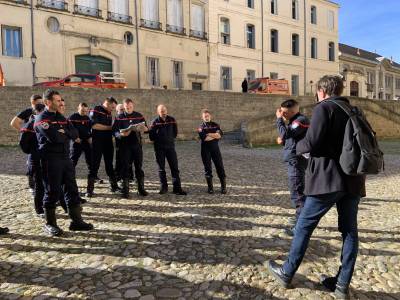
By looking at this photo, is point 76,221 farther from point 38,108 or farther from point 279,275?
point 279,275

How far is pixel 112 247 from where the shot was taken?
475cm

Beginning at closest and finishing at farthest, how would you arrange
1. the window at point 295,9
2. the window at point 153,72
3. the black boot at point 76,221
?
the black boot at point 76,221
the window at point 153,72
the window at point 295,9

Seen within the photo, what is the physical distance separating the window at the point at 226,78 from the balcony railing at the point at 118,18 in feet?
29.3

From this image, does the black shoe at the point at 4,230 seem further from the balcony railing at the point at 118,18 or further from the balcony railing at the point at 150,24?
the balcony railing at the point at 150,24

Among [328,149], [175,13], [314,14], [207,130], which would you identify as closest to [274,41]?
[314,14]

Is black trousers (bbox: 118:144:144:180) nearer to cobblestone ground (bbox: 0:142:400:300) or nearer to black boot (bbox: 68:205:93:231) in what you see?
cobblestone ground (bbox: 0:142:400:300)

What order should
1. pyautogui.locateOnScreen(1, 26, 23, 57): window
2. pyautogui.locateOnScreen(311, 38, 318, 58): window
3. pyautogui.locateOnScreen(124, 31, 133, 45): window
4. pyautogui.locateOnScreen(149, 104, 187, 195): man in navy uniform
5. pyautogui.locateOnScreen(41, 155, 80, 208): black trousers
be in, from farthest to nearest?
pyautogui.locateOnScreen(311, 38, 318, 58): window → pyautogui.locateOnScreen(124, 31, 133, 45): window → pyautogui.locateOnScreen(1, 26, 23, 57): window → pyautogui.locateOnScreen(149, 104, 187, 195): man in navy uniform → pyautogui.locateOnScreen(41, 155, 80, 208): black trousers

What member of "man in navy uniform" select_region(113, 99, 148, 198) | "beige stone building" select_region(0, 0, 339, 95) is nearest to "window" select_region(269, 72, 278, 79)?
"beige stone building" select_region(0, 0, 339, 95)

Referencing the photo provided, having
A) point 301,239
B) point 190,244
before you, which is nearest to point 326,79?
point 301,239

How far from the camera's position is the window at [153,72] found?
2730 cm

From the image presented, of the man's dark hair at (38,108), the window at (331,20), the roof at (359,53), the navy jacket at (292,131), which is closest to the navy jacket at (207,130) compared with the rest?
the navy jacket at (292,131)

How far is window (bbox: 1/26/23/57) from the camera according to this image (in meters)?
21.3

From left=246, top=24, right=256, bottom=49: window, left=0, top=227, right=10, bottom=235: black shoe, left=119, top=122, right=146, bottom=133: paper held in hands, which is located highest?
left=246, top=24, right=256, bottom=49: window

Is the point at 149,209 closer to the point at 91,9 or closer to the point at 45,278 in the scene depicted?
the point at 45,278
